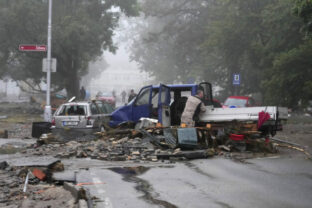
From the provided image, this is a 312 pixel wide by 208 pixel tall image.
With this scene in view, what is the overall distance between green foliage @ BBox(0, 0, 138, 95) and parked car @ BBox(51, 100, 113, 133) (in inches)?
638

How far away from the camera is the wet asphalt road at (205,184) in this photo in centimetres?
722

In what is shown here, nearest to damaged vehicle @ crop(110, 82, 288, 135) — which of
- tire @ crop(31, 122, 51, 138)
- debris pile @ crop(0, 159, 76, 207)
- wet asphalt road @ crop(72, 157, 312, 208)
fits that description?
wet asphalt road @ crop(72, 157, 312, 208)

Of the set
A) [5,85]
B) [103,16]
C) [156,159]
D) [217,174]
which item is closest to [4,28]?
[103,16]

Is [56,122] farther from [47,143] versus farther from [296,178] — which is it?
[296,178]

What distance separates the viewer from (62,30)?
111 ft

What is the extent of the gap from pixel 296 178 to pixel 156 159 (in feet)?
13.5

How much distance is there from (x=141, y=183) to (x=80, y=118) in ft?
30.0

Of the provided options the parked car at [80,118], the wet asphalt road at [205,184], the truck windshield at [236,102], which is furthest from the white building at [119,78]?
the wet asphalt road at [205,184]

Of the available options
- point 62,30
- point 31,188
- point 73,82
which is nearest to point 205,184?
point 31,188

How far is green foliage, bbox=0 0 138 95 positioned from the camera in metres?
33.6

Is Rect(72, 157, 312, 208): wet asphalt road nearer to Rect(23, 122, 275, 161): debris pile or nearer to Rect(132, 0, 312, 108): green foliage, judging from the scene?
Rect(23, 122, 275, 161): debris pile

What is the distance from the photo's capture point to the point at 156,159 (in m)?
12.6

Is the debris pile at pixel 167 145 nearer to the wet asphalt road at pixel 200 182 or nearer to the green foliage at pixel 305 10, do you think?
the wet asphalt road at pixel 200 182

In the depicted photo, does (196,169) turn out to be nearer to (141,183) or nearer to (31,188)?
(141,183)
